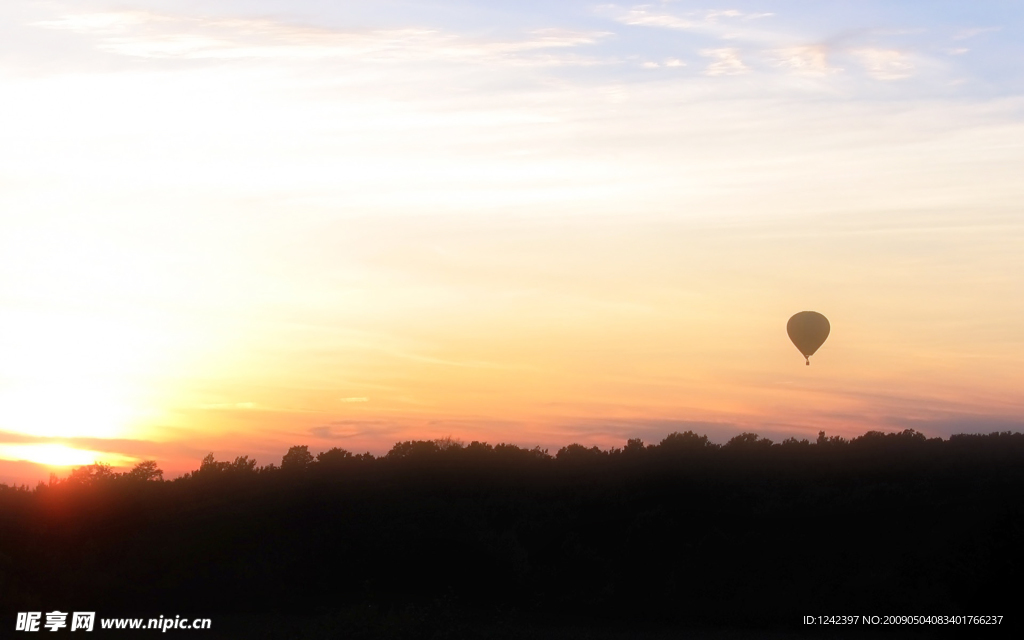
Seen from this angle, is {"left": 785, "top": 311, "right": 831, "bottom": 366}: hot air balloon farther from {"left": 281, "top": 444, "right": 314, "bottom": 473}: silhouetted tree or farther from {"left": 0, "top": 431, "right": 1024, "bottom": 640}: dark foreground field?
{"left": 281, "top": 444, "right": 314, "bottom": 473}: silhouetted tree

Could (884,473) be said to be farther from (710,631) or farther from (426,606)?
(426,606)

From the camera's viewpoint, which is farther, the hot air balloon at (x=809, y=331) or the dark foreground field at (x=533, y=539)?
the hot air balloon at (x=809, y=331)

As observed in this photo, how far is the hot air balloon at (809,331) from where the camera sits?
127 ft

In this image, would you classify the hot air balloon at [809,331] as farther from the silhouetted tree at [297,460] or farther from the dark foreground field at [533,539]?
the silhouetted tree at [297,460]

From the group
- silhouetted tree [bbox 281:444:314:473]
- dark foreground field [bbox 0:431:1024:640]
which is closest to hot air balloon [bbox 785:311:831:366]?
dark foreground field [bbox 0:431:1024:640]

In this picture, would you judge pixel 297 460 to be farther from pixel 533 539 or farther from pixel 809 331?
pixel 809 331

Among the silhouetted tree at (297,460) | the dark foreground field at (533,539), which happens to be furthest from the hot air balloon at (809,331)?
the silhouetted tree at (297,460)

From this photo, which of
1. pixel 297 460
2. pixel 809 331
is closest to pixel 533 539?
pixel 297 460

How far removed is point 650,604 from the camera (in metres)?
26.3

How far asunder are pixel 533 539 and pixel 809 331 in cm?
1535

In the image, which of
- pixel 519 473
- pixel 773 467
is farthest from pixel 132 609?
pixel 773 467

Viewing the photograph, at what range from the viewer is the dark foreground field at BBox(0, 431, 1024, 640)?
81.3 ft

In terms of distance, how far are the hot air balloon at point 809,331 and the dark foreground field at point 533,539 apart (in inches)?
259

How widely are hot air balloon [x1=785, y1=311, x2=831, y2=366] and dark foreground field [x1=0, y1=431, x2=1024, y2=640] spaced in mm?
6581
